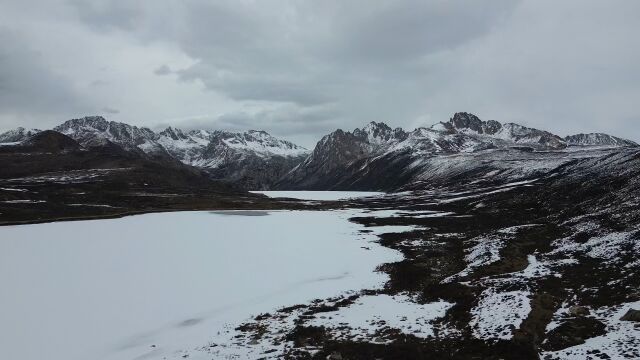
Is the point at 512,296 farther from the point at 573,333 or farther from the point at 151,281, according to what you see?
the point at 151,281

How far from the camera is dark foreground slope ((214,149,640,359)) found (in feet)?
83.9

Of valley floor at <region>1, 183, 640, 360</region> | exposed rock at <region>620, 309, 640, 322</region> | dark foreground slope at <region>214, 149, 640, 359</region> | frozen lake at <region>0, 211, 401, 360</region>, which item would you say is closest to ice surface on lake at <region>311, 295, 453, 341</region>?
valley floor at <region>1, 183, 640, 360</region>

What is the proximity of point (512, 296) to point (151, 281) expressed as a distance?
31675mm

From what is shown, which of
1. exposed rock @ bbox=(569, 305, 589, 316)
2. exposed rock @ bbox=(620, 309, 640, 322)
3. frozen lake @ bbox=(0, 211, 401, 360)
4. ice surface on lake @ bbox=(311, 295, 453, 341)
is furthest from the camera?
frozen lake @ bbox=(0, 211, 401, 360)

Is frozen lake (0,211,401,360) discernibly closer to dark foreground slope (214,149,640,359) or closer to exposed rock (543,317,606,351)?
dark foreground slope (214,149,640,359)

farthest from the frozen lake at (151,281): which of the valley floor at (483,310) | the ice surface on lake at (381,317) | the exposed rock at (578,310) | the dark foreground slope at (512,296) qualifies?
the exposed rock at (578,310)

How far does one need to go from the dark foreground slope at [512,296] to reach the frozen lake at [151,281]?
3.99 meters

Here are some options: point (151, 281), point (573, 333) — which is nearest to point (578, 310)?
point (573, 333)

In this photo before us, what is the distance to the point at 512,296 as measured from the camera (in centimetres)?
3362

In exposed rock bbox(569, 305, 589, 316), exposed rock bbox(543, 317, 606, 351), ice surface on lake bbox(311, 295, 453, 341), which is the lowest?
ice surface on lake bbox(311, 295, 453, 341)

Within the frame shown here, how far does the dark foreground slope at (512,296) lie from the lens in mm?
25562

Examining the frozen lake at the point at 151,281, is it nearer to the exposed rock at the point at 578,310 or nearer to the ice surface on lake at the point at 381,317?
the ice surface on lake at the point at 381,317

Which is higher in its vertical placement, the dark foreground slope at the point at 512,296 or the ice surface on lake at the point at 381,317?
the dark foreground slope at the point at 512,296

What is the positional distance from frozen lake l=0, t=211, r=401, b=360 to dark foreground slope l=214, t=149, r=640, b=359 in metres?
3.99
